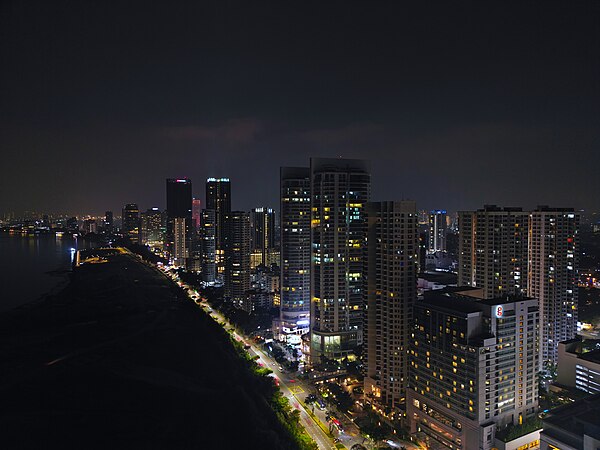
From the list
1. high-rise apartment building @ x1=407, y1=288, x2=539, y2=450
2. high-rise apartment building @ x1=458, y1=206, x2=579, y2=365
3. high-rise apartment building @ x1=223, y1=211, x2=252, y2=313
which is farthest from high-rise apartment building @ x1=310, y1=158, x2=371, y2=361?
high-rise apartment building @ x1=223, y1=211, x2=252, y2=313

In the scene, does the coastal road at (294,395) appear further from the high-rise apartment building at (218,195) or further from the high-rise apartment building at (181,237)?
Answer: the high-rise apartment building at (181,237)

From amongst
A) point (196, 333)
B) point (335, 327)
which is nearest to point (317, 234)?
point (335, 327)

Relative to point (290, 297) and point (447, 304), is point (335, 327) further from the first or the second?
point (447, 304)

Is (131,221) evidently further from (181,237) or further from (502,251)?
(502,251)

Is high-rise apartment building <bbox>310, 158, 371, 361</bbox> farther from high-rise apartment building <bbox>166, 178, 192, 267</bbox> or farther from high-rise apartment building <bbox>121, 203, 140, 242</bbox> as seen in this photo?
high-rise apartment building <bbox>121, 203, 140, 242</bbox>

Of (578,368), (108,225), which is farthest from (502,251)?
(108,225)
